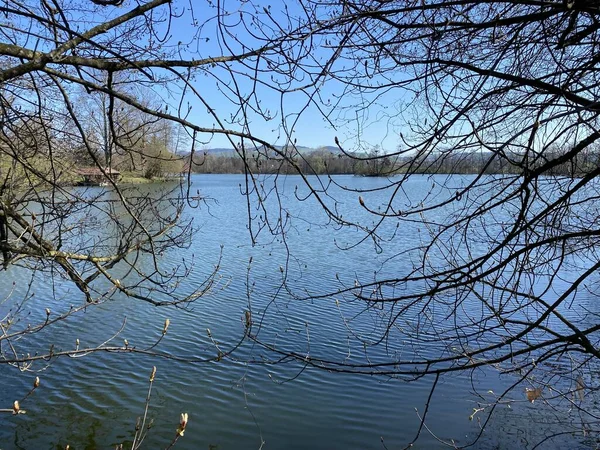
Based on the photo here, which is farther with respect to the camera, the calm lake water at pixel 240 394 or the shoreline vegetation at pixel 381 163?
the calm lake water at pixel 240 394

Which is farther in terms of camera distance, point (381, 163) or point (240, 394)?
point (240, 394)

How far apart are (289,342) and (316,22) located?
5.96m

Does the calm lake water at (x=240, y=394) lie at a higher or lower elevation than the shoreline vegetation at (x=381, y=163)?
lower

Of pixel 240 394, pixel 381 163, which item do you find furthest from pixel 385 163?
pixel 240 394

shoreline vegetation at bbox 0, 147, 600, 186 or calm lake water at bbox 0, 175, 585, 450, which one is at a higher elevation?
shoreline vegetation at bbox 0, 147, 600, 186

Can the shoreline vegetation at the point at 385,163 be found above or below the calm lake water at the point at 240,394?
above

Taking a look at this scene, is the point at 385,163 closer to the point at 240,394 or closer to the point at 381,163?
the point at 381,163

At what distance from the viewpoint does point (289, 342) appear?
781 centimetres

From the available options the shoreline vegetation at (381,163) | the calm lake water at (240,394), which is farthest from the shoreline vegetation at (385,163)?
the calm lake water at (240,394)

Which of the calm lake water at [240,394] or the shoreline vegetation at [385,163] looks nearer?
the shoreline vegetation at [385,163]

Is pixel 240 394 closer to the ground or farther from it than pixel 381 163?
closer to the ground

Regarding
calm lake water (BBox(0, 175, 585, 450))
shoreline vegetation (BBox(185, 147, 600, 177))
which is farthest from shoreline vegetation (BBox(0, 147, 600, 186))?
calm lake water (BBox(0, 175, 585, 450))

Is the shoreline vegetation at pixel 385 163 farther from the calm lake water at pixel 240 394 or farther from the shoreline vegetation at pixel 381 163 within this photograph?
the calm lake water at pixel 240 394

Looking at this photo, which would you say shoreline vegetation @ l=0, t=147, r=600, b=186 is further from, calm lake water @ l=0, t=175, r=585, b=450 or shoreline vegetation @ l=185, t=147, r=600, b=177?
calm lake water @ l=0, t=175, r=585, b=450
